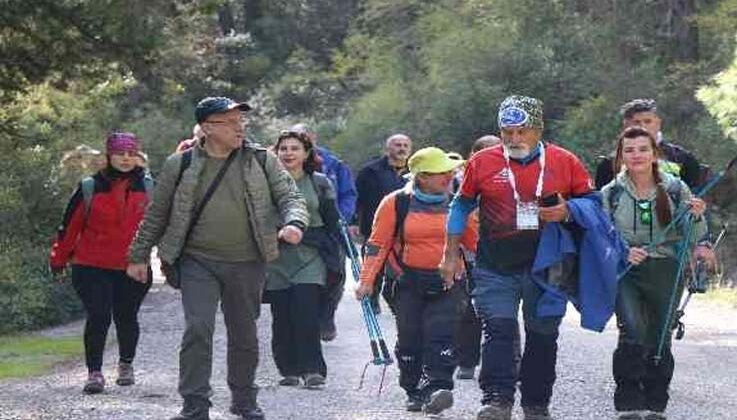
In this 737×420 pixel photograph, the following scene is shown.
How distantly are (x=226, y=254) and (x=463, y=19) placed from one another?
36.3 m

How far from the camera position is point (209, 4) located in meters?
20.9

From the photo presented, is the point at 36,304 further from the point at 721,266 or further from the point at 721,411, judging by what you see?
the point at 721,266

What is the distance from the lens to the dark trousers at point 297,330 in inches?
467

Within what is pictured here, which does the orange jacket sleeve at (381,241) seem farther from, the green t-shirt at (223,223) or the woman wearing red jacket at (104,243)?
the woman wearing red jacket at (104,243)

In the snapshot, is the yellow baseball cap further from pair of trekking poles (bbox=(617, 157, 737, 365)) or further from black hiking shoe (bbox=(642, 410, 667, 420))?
black hiking shoe (bbox=(642, 410, 667, 420))

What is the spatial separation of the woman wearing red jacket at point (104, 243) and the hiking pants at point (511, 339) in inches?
130

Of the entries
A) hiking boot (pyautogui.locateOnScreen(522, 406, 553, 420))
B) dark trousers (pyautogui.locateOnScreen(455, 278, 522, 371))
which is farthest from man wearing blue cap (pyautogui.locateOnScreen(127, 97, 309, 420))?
dark trousers (pyautogui.locateOnScreen(455, 278, 522, 371))

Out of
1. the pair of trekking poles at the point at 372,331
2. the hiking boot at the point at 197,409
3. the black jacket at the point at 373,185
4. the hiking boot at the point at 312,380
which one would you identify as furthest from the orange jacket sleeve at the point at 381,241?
the black jacket at the point at 373,185

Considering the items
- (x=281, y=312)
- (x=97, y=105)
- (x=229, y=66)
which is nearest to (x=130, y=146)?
(x=281, y=312)

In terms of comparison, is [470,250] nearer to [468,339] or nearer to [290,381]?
[468,339]

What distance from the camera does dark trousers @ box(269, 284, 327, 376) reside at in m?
11.9

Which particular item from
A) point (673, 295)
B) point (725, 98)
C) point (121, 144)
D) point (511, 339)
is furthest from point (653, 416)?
point (725, 98)

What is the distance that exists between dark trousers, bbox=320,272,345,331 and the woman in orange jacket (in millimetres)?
2015

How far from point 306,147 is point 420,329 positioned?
2.25 m
